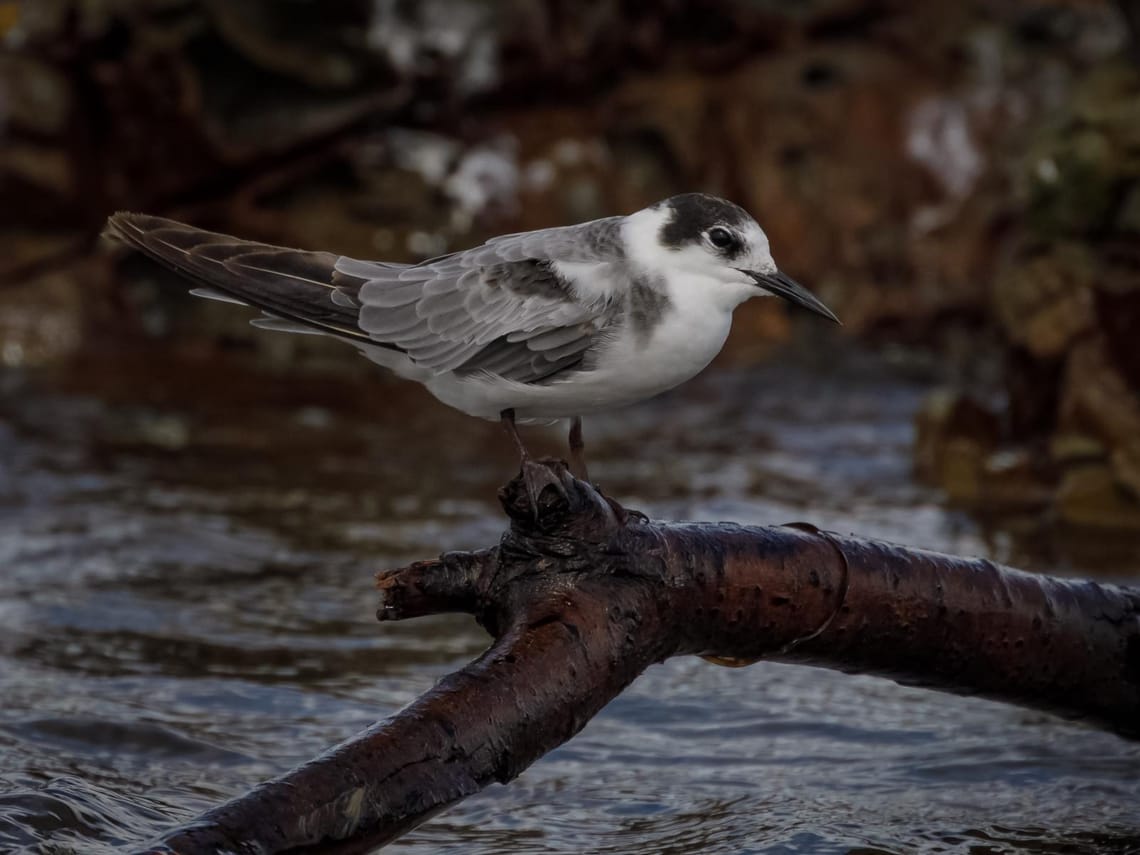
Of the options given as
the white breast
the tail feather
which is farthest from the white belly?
the tail feather

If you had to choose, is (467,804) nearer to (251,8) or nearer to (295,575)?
(295,575)

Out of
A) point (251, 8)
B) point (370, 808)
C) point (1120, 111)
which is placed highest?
point (251, 8)

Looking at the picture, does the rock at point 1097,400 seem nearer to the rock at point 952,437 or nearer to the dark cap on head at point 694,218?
the rock at point 952,437

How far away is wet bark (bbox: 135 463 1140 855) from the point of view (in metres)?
3.23

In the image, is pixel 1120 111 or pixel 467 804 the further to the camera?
pixel 1120 111

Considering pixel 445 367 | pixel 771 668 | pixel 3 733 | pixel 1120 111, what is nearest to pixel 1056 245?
pixel 1120 111

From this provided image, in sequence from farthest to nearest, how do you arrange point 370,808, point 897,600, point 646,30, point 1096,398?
point 646,30 → point 1096,398 → point 897,600 → point 370,808

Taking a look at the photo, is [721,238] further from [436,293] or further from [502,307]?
[436,293]

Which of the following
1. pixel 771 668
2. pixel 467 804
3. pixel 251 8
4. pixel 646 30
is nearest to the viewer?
pixel 467 804

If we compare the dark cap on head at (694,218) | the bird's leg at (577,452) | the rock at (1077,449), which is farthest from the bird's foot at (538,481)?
the rock at (1077,449)

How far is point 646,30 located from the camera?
1316 cm

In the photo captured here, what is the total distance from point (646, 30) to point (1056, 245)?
187 inches

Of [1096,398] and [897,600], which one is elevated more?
[1096,398]

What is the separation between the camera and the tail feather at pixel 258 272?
14.4 feet
